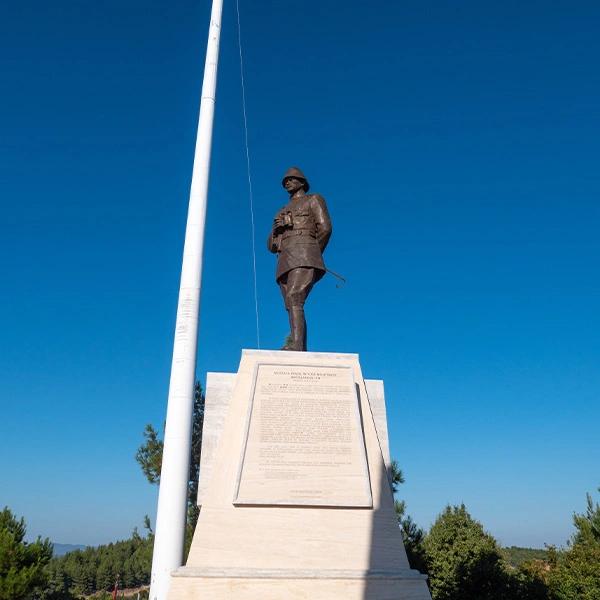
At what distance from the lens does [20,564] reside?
17.1 meters

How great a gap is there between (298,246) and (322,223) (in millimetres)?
573

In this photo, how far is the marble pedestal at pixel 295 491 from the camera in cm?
480

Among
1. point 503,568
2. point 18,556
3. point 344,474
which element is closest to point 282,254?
point 344,474

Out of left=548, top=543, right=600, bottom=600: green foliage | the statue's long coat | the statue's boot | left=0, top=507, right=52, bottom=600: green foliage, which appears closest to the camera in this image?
the statue's boot

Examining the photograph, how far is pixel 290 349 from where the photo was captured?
7.58 m

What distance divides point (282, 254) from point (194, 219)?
1.48m

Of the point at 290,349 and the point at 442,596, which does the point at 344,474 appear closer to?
the point at 290,349

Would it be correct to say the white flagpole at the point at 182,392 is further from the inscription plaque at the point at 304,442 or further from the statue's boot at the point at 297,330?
the statue's boot at the point at 297,330

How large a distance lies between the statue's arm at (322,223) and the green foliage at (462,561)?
38.4ft

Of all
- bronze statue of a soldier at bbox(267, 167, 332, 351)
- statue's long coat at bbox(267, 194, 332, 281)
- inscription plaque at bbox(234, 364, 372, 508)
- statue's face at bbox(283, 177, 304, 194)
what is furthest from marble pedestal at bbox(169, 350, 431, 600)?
statue's face at bbox(283, 177, 304, 194)

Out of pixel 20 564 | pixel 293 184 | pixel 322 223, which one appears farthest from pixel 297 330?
pixel 20 564

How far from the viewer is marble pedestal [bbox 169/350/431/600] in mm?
4801

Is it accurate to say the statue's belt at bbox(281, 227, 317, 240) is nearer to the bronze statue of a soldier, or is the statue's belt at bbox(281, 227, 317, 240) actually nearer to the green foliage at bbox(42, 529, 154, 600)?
the bronze statue of a soldier

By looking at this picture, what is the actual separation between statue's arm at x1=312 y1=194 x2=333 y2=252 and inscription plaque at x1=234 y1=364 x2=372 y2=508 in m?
2.36
